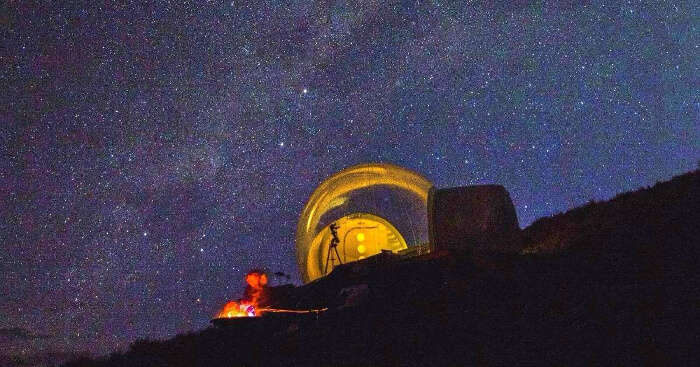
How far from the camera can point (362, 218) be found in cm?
1491

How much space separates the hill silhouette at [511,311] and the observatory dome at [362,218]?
4144 millimetres

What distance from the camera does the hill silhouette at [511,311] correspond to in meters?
4.78

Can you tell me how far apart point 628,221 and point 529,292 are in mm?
3541

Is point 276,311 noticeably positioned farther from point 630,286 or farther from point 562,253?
point 630,286

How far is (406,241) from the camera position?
1455 cm

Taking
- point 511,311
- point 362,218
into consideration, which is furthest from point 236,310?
point 362,218

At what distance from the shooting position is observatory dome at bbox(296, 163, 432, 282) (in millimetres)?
14758

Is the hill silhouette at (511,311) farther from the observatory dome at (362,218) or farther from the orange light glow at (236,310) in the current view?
the observatory dome at (362,218)

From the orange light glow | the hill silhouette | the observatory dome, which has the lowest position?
the hill silhouette

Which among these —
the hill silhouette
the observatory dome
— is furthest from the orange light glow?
the observatory dome

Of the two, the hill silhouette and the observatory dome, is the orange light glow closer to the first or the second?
the hill silhouette

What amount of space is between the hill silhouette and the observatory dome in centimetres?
414

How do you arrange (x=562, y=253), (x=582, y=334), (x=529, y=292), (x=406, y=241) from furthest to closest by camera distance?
(x=406, y=241)
(x=562, y=253)
(x=529, y=292)
(x=582, y=334)

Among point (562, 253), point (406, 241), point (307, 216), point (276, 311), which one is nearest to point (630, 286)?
point (562, 253)
